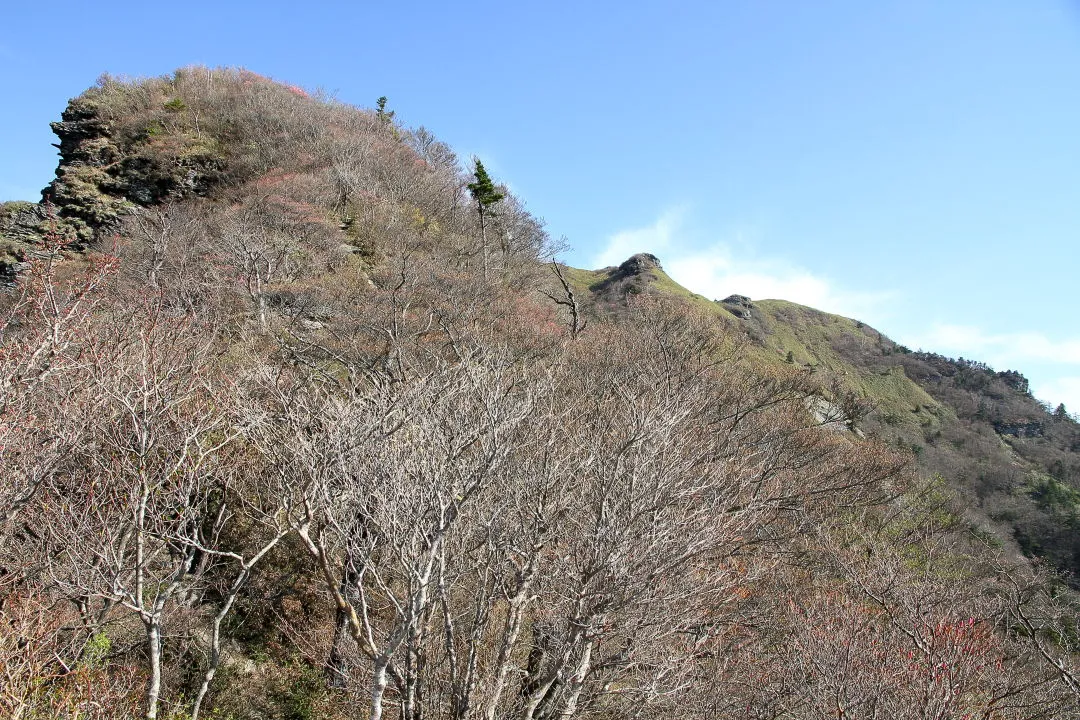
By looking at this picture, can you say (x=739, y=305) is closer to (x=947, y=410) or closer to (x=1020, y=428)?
(x=947, y=410)

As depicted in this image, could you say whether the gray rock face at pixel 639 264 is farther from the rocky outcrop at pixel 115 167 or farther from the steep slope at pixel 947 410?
the rocky outcrop at pixel 115 167

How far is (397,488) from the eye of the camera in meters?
6.86

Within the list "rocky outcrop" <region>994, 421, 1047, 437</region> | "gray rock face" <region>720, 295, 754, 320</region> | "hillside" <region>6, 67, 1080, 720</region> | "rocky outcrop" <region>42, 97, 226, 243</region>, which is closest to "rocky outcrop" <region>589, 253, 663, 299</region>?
"gray rock face" <region>720, 295, 754, 320</region>

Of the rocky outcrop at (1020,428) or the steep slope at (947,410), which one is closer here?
the steep slope at (947,410)

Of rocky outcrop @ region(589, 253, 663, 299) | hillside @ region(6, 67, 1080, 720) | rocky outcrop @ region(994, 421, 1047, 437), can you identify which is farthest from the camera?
rocky outcrop @ region(994, 421, 1047, 437)

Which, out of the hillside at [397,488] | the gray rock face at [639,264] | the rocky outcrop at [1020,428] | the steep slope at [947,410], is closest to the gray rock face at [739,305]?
the steep slope at [947,410]

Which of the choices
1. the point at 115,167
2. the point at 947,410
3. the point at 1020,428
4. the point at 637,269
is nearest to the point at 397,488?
the point at 115,167

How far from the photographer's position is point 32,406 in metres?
9.44

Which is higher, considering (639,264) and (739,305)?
(739,305)

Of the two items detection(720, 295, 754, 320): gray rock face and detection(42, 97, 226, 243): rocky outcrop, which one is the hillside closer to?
detection(42, 97, 226, 243): rocky outcrop

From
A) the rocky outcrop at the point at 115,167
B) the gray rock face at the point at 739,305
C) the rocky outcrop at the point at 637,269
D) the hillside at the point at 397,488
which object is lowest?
the hillside at the point at 397,488

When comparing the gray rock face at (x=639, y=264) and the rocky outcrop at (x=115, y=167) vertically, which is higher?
the gray rock face at (x=639, y=264)

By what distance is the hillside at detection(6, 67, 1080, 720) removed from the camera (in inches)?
318

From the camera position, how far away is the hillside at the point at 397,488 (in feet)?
26.5
